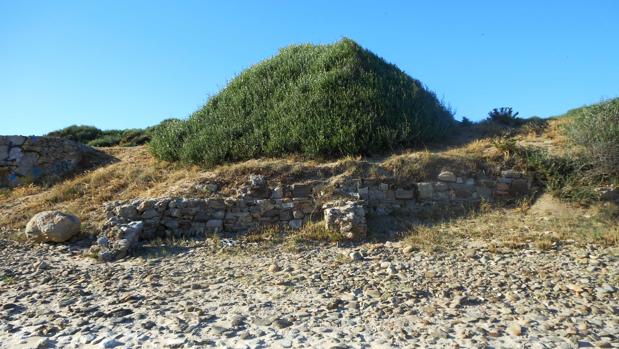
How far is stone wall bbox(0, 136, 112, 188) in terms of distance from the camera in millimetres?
11547

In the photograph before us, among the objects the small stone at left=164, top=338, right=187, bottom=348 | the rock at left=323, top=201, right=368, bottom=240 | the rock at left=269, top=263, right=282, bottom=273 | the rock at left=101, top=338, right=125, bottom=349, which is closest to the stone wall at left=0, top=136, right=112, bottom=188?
the rock at left=323, top=201, right=368, bottom=240

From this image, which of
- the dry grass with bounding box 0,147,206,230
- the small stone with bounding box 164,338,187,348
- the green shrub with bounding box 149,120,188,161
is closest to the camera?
the small stone with bounding box 164,338,187,348

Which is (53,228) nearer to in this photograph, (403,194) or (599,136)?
(403,194)

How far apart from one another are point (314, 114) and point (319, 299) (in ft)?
17.1

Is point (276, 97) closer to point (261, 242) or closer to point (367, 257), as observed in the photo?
point (261, 242)

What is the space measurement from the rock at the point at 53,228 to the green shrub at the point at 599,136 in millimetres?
8344

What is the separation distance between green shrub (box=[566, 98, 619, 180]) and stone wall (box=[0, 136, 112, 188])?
35.5 feet

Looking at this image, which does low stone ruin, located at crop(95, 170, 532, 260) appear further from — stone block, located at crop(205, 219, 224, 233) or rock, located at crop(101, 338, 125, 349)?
rock, located at crop(101, 338, 125, 349)

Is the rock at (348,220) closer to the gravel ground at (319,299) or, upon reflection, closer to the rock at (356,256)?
the gravel ground at (319,299)

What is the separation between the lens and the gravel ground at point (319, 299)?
155 inches

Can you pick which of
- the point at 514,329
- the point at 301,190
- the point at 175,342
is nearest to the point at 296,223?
the point at 301,190

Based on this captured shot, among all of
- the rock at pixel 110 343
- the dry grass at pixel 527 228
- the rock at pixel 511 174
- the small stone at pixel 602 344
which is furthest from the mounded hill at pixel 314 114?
the small stone at pixel 602 344

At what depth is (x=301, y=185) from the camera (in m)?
7.96

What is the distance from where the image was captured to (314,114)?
30.9 ft
